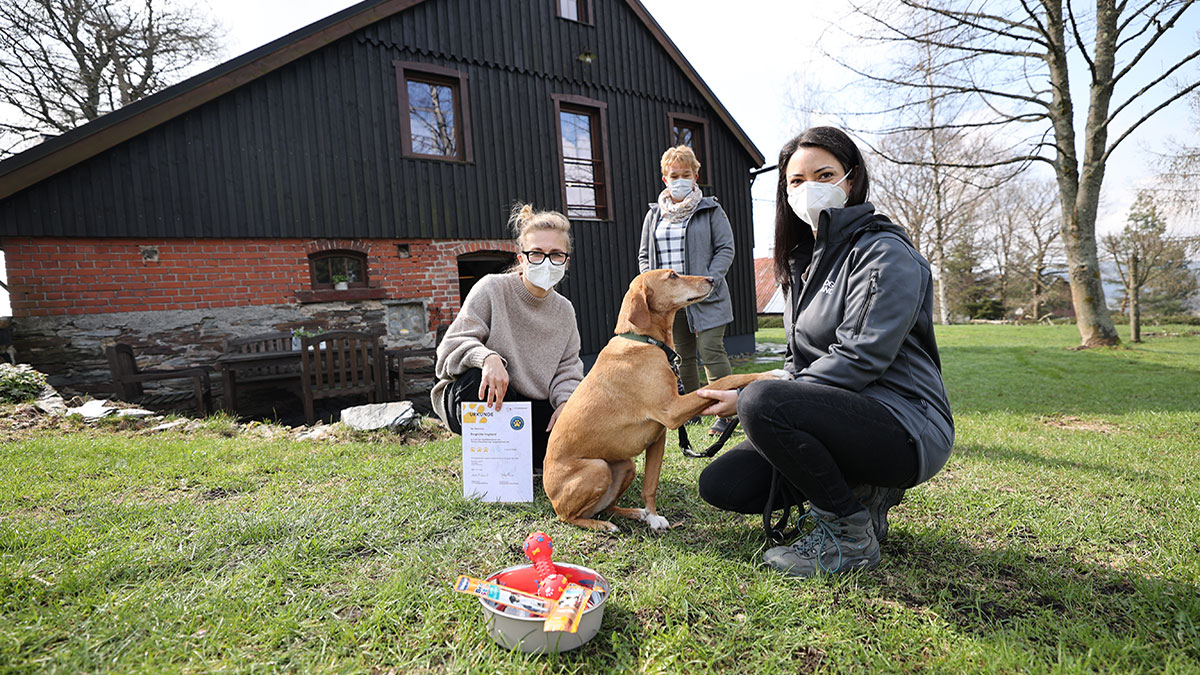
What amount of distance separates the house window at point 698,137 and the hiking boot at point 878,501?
1136cm

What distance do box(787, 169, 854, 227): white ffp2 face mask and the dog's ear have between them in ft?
2.60

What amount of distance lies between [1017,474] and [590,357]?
7939mm

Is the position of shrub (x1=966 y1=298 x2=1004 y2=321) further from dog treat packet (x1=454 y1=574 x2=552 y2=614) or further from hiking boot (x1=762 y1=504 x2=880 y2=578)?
dog treat packet (x1=454 y1=574 x2=552 y2=614)

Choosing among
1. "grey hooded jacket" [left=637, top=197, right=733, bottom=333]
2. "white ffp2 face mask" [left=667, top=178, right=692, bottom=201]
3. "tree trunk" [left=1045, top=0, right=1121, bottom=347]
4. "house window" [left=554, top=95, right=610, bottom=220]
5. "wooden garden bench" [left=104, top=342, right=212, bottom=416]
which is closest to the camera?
"grey hooded jacket" [left=637, top=197, right=733, bottom=333]

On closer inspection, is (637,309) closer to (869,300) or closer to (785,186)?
(785,186)

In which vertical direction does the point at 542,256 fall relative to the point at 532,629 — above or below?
above

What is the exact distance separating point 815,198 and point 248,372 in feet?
25.3

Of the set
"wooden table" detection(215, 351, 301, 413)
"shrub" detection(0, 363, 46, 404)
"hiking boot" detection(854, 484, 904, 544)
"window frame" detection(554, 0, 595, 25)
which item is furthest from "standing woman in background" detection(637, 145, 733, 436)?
"window frame" detection(554, 0, 595, 25)

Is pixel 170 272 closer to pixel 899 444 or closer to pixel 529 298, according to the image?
pixel 529 298

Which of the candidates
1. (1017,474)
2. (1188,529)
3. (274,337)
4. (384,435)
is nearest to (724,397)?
(1188,529)

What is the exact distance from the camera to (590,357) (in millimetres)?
10906

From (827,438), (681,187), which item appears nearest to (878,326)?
(827,438)

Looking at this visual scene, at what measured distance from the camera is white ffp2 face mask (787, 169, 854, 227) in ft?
7.64

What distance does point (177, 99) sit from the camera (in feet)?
24.2
